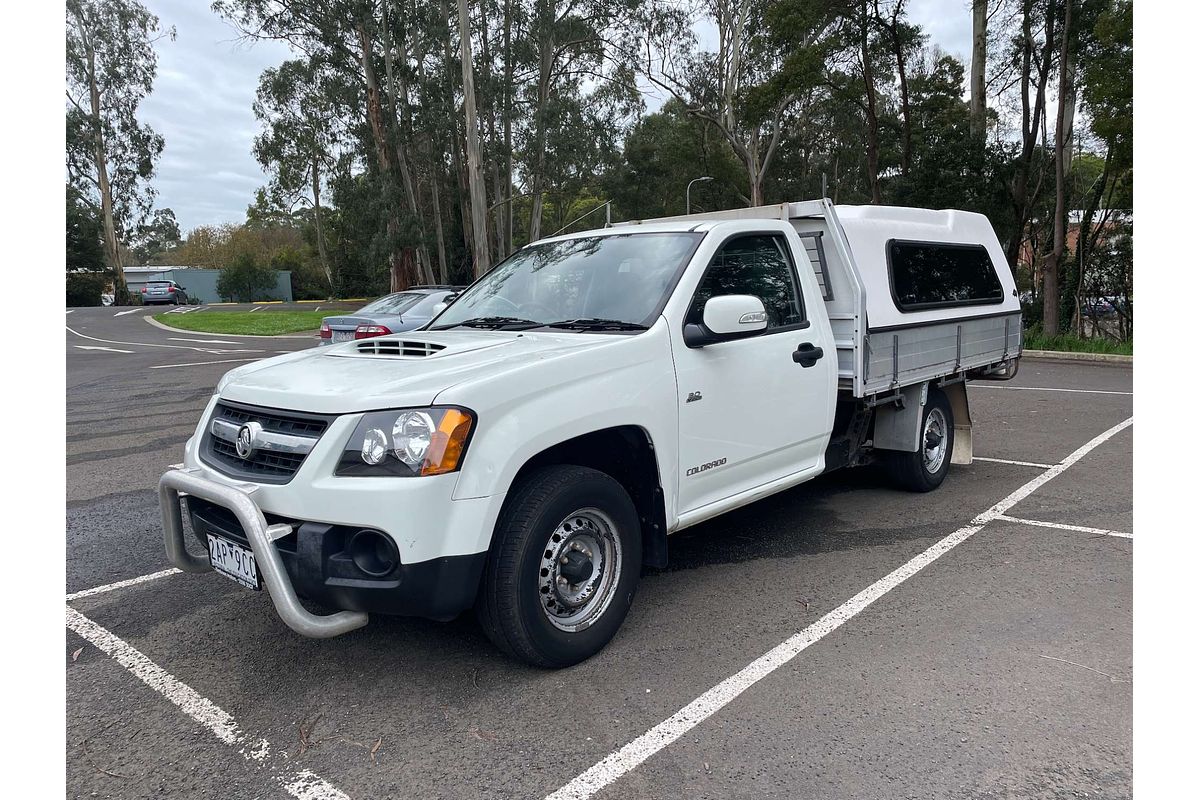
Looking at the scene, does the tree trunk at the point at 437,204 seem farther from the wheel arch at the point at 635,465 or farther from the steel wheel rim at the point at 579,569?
the steel wheel rim at the point at 579,569

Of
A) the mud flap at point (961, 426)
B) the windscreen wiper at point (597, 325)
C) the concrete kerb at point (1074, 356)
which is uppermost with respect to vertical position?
the windscreen wiper at point (597, 325)

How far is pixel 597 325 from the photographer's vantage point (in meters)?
4.09

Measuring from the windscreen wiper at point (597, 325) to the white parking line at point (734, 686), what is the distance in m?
1.61

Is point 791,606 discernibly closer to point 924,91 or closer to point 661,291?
point 661,291

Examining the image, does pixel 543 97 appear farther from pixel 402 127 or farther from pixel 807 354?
pixel 807 354

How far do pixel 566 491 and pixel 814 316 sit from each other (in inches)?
87.3

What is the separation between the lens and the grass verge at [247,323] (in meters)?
26.5

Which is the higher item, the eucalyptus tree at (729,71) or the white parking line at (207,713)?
the eucalyptus tree at (729,71)

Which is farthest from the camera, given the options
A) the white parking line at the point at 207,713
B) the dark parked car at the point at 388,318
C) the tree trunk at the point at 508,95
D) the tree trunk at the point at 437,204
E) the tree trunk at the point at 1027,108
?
the tree trunk at the point at 437,204

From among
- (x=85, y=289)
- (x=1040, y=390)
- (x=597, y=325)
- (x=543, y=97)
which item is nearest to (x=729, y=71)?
(x=543, y=97)

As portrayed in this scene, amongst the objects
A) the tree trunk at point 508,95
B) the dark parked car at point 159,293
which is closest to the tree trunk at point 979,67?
the tree trunk at point 508,95

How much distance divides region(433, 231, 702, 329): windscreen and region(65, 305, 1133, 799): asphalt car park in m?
1.56

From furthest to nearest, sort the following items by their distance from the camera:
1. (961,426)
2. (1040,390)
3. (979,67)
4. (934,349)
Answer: (979,67), (1040,390), (961,426), (934,349)

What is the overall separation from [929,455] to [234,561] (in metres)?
5.04
